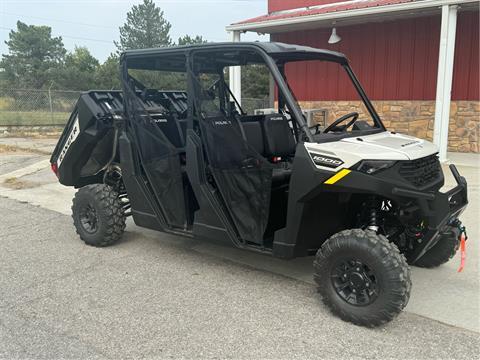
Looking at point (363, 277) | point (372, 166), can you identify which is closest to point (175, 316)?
point (363, 277)

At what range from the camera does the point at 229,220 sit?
405cm

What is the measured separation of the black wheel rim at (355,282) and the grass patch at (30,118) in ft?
56.2

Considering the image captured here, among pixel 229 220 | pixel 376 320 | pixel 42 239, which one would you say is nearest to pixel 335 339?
pixel 376 320

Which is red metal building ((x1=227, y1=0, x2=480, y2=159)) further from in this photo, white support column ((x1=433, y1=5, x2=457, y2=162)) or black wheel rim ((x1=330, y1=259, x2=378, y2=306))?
black wheel rim ((x1=330, y1=259, x2=378, y2=306))

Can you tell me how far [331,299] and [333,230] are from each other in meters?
0.61

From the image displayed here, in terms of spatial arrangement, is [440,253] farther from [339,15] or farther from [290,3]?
[290,3]

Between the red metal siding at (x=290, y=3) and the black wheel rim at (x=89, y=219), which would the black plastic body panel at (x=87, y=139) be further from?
the red metal siding at (x=290, y=3)

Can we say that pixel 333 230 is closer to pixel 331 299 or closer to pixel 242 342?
pixel 331 299

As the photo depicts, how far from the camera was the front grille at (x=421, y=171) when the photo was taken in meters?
3.26

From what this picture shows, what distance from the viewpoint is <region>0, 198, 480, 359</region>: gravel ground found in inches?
119

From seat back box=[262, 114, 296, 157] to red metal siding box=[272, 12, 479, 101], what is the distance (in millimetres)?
6394

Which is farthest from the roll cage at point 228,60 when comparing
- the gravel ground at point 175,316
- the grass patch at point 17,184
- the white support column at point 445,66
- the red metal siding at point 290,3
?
Answer: the red metal siding at point 290,3

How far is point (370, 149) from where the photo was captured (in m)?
3.33

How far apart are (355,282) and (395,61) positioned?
9.48 metres
